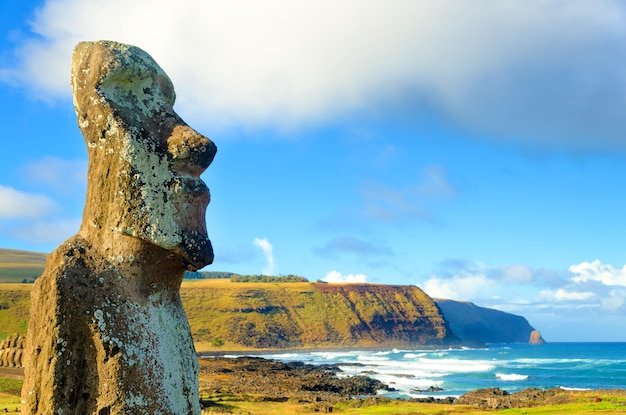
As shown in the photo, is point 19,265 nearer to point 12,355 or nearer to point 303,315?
point 303,315

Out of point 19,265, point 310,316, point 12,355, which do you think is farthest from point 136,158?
point 19,265

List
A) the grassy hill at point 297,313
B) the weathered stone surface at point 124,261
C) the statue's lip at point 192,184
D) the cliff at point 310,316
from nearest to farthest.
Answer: the weathered stone surface at point 124,261 < the statue's lip at point 192,184 < the grassy hill at point 297,313 < the cliff at point 310,316

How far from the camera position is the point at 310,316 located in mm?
124562

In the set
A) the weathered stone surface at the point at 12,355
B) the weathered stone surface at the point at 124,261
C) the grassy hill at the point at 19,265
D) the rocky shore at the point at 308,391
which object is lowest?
the rocky shore at the point at 308,391

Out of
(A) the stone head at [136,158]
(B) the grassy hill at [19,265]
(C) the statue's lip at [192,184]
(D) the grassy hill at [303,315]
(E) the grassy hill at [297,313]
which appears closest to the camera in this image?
(A) the stone head at [136,158]

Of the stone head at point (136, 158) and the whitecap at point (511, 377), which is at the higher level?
the stone head at point (136, 158)

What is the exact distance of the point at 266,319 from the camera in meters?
116

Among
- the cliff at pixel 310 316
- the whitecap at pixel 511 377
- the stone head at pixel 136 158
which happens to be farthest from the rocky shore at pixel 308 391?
the cliff at pixel 310 316

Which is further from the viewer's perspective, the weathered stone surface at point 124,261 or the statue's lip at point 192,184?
the statue's lip at point 192,184

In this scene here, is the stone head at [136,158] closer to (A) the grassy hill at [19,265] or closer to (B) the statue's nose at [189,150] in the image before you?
(B) the statue's nose at [189,150]

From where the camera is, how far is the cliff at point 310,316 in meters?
109

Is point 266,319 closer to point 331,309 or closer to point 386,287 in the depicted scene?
point 331,309

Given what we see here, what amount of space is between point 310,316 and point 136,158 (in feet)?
400

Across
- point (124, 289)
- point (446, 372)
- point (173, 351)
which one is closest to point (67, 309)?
point (124, 289)
